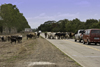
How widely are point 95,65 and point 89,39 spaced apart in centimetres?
1436

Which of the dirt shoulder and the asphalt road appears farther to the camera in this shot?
the asphalt road

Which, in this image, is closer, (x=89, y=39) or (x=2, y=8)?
(x=89, y=39)

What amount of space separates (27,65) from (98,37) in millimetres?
15933

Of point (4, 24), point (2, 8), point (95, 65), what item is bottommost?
point (95, 65)

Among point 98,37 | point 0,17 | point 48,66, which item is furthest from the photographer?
point 0,17

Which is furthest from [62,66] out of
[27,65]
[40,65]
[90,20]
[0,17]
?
[90,20]

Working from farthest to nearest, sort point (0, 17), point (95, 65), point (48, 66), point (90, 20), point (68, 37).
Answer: point (90, 20) < point (0, 17) < point (68, 37) < point (95, 65) < point (48, 66)

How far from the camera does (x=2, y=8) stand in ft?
229

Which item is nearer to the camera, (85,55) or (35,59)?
(35,59)

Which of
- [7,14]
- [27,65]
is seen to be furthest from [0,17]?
[27,65]

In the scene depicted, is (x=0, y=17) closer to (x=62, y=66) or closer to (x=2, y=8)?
(x=2, y=8)

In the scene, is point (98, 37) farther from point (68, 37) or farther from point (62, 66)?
point (68, 37)

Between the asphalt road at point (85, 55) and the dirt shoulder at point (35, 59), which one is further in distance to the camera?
the asphalt road at point (85, 55)

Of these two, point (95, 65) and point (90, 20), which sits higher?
point (90, 20)
